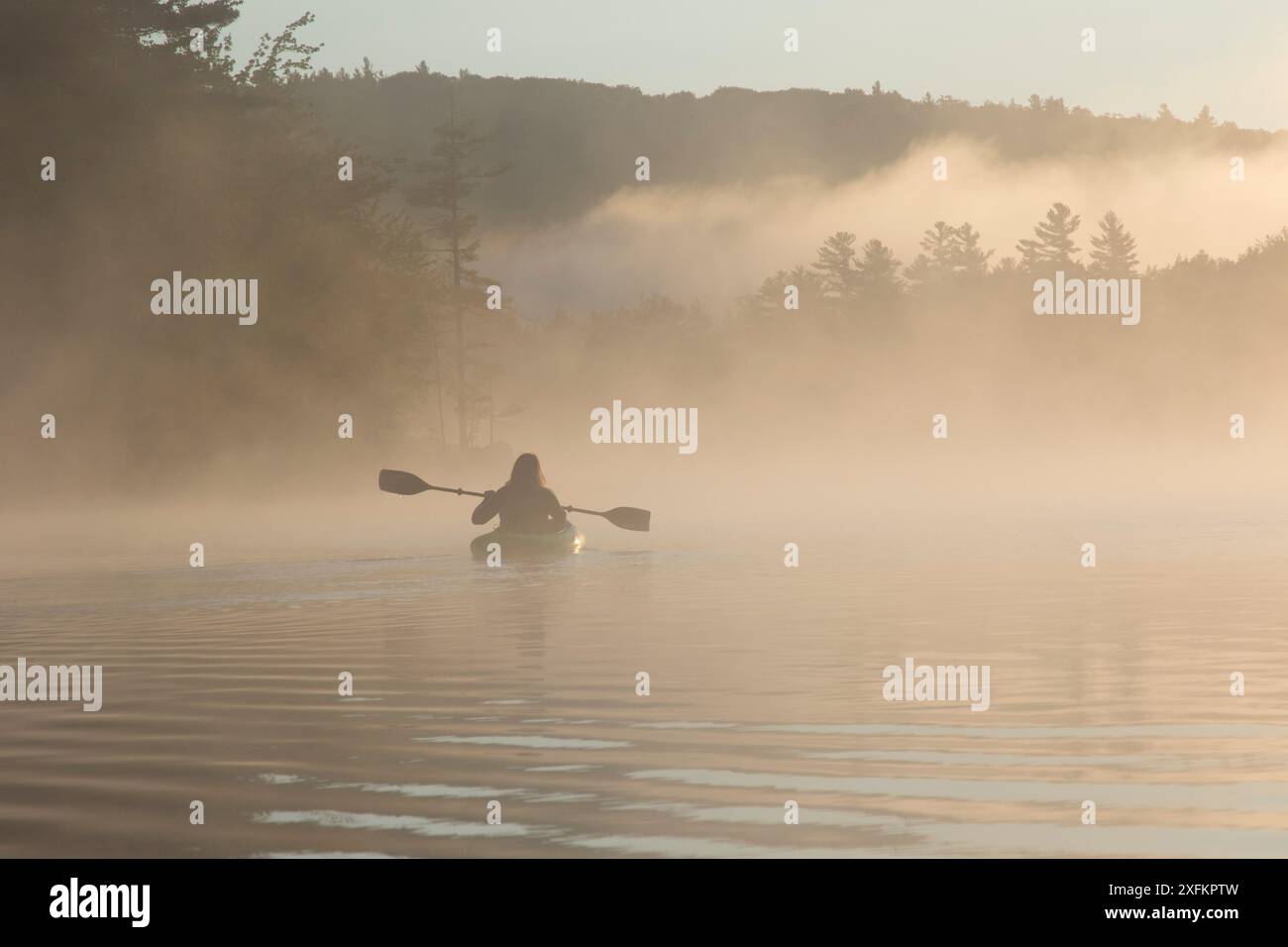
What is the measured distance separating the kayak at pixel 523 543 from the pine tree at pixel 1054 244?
382ft

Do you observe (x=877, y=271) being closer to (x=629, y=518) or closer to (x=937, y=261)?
(x=937, y=261)

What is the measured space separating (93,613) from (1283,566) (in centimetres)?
1592

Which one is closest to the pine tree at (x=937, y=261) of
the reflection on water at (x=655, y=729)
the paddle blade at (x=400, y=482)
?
the paddle blade at (x=400, y=482)

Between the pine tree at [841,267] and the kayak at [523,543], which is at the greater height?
the pine tree at [841,267]

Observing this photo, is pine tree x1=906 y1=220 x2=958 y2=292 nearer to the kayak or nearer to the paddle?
the paddle

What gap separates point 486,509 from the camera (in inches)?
1101

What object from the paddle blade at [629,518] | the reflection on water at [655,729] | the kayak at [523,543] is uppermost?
the paddle blade at [629,518]

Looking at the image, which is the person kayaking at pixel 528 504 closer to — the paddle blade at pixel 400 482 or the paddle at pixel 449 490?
the paddle at pixel 449 490

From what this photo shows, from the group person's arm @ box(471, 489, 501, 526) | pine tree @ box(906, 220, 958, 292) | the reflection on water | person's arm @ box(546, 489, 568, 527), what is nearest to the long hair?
person's arm @ box(546, 489, 568, 527)

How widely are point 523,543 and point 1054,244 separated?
388 feet

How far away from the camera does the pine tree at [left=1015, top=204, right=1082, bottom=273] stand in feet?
454

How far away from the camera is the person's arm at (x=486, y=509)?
2770 cm

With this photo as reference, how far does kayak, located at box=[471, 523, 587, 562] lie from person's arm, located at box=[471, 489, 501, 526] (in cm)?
35
